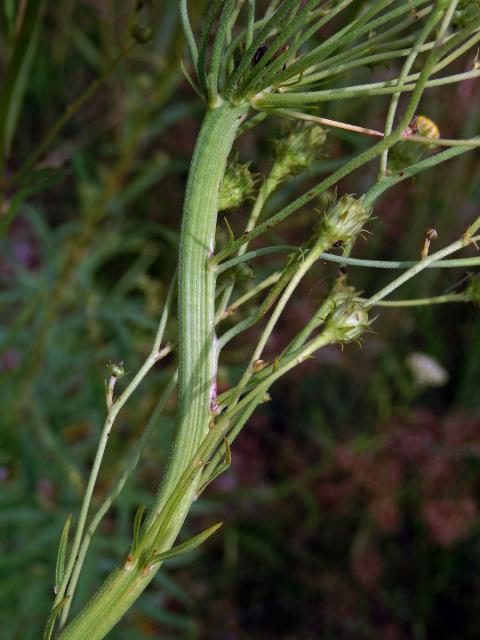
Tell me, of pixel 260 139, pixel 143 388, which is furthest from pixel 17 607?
pixel 260 139

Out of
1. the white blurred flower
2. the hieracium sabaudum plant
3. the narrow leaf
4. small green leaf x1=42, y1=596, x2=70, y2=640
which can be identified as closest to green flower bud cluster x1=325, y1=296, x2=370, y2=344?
the hieracium sabaudum plant

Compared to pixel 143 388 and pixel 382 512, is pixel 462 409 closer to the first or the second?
pixel 382 512

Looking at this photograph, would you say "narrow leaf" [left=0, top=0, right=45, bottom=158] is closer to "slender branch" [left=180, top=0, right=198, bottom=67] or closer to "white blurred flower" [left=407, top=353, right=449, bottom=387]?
"slender branch" [left=180, top=0, right=198, bottom=67]

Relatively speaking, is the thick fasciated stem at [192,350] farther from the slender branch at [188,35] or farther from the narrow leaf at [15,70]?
the narrow leaf at [15,70]

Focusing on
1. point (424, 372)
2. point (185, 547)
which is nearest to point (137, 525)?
point (185, 547)

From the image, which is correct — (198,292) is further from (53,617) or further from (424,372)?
(424,372)
